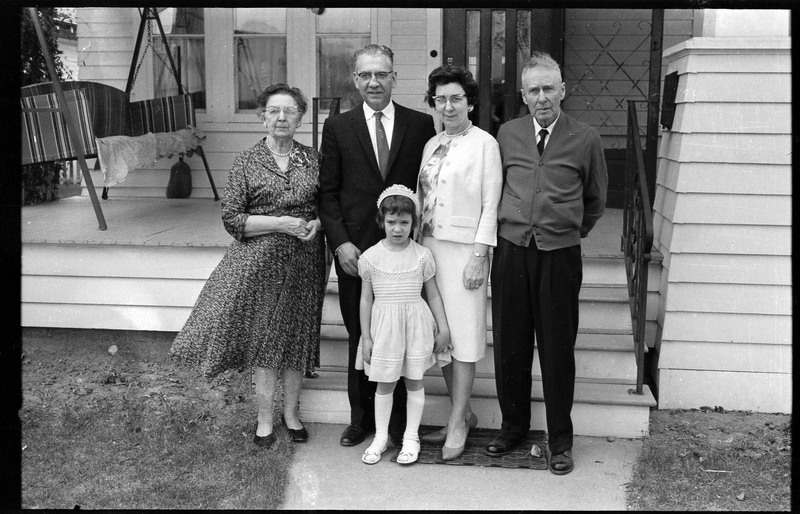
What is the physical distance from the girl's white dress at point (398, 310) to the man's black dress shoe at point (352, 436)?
402mm

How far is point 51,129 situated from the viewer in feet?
18.2

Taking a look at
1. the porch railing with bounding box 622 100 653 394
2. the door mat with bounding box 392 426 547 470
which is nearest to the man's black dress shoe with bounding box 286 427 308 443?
the door mat with bounding box 392 426 547 470

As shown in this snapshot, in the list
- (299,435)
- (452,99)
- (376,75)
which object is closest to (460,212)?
(452,99)

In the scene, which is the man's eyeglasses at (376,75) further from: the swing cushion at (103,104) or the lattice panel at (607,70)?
the lattice panel at (607,70)

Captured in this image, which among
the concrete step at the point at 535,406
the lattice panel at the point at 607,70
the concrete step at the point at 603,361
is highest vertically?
the lattice panel at the point at 607,70

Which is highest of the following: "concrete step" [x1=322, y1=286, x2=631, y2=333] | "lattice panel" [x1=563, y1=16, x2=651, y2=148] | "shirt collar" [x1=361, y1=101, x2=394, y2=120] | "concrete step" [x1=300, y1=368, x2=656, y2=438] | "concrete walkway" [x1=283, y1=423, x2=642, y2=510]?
"lattice panel" [x1=563, y1=16, x2=651, y2=148]

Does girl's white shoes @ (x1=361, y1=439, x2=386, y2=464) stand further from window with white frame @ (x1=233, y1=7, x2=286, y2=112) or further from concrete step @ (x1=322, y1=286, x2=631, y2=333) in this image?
window with white frame @ (x1=233, y1=7, x2=286, y2=112)

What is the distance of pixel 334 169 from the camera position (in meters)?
3.73

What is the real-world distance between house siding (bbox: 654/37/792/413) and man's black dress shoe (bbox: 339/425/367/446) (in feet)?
5.85

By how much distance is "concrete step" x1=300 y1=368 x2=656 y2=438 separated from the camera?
4023 mm

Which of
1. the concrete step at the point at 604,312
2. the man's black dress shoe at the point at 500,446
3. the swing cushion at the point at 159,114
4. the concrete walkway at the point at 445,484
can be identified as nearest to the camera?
the concrete walkway at the point at 445,484

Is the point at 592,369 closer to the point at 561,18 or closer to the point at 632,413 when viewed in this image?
the point at 632,413

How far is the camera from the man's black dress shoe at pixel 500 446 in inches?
148

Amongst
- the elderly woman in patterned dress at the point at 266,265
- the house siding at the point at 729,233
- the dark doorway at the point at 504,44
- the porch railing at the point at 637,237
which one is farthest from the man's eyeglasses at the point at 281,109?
the dark doorway at the point at 504,44
